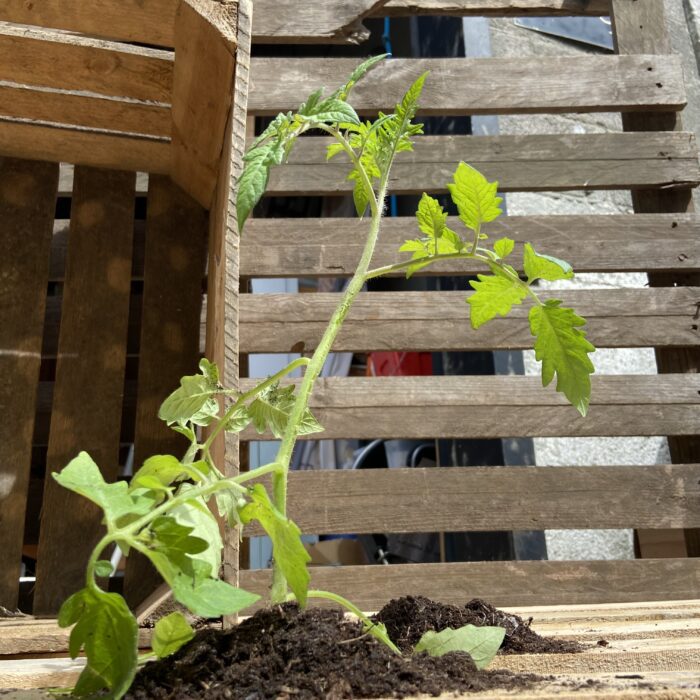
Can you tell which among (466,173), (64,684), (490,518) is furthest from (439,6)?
(64,684)

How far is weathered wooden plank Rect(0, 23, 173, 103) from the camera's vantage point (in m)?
1.62

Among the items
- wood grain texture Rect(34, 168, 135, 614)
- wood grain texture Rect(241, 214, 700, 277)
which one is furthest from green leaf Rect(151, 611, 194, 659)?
wood grain texture Rect(241, 214, 700, 277)

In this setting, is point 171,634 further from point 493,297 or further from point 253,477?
point 493,297

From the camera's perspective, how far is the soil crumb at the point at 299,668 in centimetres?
73

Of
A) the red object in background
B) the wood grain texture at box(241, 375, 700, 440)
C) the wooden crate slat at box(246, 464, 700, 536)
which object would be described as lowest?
the wooden crate slat at box(246, 464, 700, 536)

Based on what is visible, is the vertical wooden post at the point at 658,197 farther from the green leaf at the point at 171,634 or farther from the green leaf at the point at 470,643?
the green leaf at the point at 171,634

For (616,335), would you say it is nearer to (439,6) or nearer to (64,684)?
(439,6)

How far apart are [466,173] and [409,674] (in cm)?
55

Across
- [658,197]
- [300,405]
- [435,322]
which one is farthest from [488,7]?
[300,405]

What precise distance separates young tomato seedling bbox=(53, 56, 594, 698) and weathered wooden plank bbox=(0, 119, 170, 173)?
951 mm

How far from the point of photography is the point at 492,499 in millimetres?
2268

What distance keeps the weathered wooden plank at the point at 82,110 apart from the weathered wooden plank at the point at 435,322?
649 mm

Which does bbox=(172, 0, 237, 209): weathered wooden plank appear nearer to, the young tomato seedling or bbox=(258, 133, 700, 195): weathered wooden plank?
the young tomato seedling

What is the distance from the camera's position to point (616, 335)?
2457 mm
